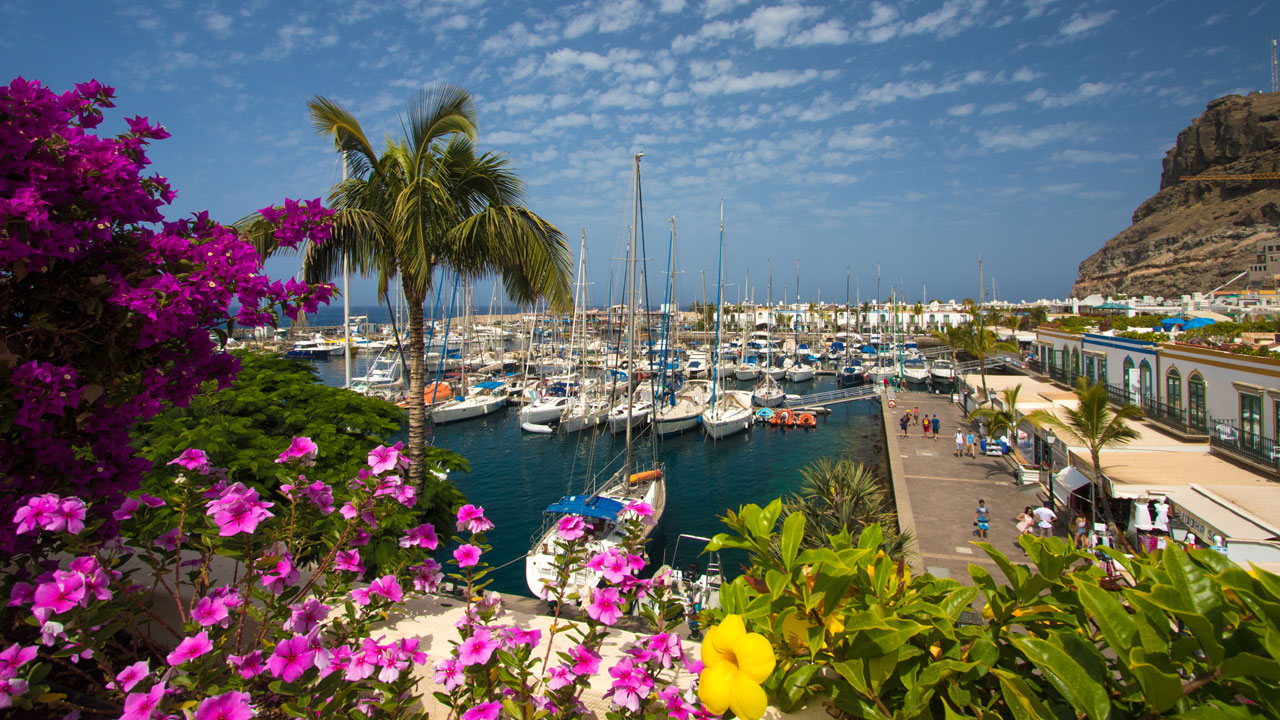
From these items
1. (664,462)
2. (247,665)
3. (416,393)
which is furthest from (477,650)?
(664,462)

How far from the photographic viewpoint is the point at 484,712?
2.33 meters

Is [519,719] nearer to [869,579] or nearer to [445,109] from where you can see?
[869,579]

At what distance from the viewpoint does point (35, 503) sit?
210cm

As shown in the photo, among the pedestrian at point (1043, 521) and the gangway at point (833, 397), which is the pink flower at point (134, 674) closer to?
the pedestrian at point (1043, 521)

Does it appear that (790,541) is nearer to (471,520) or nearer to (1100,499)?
(471,520)

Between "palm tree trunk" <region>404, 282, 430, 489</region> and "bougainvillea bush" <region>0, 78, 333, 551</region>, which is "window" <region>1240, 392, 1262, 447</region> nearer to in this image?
"palm tree trunk" <region>404, 282, 430, 489</region>

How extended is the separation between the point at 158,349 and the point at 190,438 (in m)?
5.03

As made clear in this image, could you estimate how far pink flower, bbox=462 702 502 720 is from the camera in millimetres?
2311

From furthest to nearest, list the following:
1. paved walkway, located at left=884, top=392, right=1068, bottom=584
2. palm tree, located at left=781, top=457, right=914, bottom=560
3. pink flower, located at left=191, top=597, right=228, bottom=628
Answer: paved walkway, located at left=884, top=392, right=1068, bottom=584
palm tree, located at left=781, top=457, right=914, bottom=560
pink flower, located at left=191, top=597, right=228, bottom=628

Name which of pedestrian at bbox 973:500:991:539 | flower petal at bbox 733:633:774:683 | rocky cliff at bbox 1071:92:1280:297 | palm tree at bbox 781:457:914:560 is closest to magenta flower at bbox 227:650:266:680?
flower petal at bbox 733:633:774:683

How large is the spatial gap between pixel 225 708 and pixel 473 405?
129ft

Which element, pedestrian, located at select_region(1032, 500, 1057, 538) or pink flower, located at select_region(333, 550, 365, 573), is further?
pedestrian, located at select_region(1032, 500, 1057, 538)

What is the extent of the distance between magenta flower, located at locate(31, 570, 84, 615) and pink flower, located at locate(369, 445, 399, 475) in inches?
40.4

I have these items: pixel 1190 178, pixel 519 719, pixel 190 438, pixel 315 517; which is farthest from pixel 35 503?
pixel 1190 178
